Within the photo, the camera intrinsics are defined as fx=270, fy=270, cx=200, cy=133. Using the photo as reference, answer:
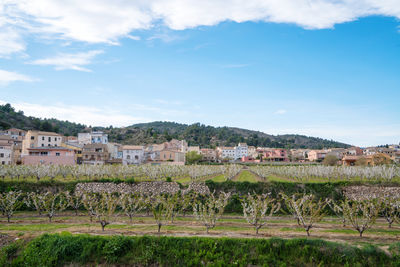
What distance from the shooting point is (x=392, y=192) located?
25000mm

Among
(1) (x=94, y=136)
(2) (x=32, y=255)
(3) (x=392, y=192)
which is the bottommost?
(2) (x=32, y=255)

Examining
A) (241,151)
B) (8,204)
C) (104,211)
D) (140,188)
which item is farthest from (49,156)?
(241,151)

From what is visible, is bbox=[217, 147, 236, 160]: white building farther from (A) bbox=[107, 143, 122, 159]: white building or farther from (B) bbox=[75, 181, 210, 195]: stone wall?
(B) bbox=[75, 181, 210, 195]: stone wall

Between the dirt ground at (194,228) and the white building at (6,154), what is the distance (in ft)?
123

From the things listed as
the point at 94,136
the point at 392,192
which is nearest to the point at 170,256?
the point at 392,192

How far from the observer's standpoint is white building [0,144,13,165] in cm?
5088

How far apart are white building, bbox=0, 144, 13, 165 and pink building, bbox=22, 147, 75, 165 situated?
502 cm

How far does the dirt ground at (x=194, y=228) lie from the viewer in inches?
593

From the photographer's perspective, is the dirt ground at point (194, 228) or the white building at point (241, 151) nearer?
the dirt ground at point (194, 228)

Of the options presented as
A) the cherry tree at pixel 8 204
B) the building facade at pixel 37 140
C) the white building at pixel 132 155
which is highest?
the building facade at pixel 37 140

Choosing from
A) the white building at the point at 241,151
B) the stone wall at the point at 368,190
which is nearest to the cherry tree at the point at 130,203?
the stone wall at the point at 368,190

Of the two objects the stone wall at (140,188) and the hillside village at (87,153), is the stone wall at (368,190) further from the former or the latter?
the hillside village at (87,153)

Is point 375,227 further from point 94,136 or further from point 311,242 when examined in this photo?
point 94,136

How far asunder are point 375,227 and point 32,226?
22.7m
